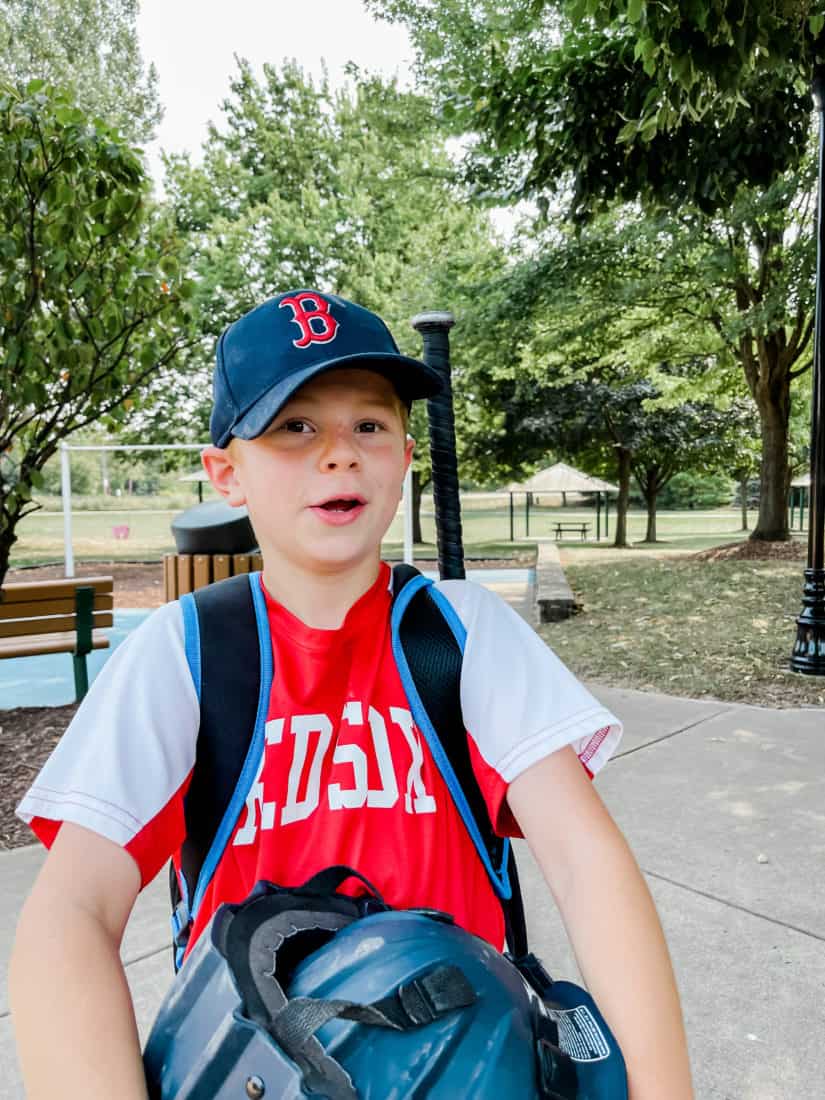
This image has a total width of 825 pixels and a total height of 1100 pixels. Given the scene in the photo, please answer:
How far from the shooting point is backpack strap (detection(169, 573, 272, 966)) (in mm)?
1151

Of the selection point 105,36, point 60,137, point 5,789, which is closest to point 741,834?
point 5,789

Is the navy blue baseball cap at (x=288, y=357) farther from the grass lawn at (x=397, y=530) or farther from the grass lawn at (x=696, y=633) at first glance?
the grass lawn at (x=397, y=530)

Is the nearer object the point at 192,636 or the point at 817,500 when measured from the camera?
the point at 192,636

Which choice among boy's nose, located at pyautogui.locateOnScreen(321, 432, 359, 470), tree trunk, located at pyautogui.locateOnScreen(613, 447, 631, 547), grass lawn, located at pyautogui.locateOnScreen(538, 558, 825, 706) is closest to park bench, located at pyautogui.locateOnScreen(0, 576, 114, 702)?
grass lawn, located at pyautogui.locateOnScreen(538, 558, 825, 706)

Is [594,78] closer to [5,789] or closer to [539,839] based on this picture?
[5,789]

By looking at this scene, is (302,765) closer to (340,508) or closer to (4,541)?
(340,508)

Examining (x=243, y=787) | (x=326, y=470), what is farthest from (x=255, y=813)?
(x=326, y=470)

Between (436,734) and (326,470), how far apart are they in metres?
0.41

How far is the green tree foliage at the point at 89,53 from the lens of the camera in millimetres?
26141

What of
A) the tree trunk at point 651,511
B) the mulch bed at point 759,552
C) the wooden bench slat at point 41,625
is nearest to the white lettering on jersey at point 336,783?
the wooden bench slat at point 41,625

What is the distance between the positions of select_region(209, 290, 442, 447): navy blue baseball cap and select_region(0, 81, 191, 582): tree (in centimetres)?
332

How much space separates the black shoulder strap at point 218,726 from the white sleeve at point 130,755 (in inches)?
0.9

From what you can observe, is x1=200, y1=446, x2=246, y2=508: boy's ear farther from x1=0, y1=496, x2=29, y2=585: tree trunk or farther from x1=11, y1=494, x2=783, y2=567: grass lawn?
x1=11, y1=494, x2=783, y2=567: grass lawn

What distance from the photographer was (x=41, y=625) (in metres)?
5.37
